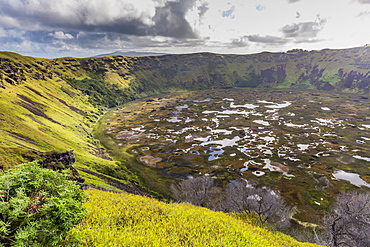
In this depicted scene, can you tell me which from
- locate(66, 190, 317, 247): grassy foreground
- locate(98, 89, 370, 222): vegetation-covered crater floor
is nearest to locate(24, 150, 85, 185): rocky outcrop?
locate(66, 190, 317, 247): grassy foreground

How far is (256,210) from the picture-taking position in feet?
144

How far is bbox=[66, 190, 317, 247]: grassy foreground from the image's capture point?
43.0 ft

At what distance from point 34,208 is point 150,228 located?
8.94 m

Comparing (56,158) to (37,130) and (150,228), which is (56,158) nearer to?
(150,228)

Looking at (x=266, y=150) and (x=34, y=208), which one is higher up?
(x=34, y=208)

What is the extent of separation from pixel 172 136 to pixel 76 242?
5543 inches

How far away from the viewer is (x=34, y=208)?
1014 centimetres

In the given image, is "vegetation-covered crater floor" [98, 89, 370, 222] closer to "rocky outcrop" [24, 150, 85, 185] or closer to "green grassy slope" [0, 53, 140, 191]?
"green grassy slope" [0, 53, 140, 191]

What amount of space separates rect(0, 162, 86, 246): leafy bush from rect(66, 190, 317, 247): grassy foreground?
4.67 ft

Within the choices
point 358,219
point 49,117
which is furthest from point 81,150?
point 358,219

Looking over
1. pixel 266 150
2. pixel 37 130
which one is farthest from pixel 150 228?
pixel 266 150

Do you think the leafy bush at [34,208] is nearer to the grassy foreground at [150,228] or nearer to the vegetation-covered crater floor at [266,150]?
the grassy foreground at [150,228]

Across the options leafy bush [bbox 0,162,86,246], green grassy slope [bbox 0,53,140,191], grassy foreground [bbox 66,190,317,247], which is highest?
leafy bush [bbox 0,162,86,246]

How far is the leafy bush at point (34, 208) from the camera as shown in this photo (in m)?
9.27
